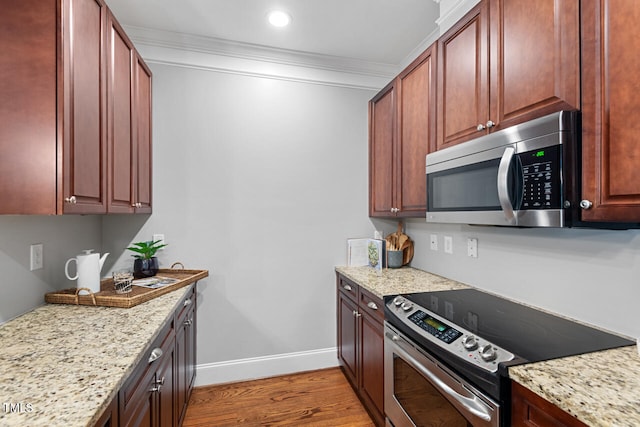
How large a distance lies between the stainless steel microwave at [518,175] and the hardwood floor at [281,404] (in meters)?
1.53

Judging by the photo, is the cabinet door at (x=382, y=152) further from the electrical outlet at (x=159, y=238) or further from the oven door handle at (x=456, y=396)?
the electrical outlet at (x=159, y=238)

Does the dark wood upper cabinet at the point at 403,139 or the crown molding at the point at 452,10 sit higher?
the crown molding at the point at 452,10

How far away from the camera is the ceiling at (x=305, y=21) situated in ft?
6.64

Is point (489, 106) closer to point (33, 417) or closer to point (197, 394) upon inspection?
point (33, 417)

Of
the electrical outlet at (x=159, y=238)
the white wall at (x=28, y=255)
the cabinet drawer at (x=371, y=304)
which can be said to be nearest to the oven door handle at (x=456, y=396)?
the cabinet drawer at (x=371, y=304)

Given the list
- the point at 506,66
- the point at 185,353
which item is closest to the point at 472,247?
the point at 506,66

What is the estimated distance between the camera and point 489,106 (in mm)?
1436

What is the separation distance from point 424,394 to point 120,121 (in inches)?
82.4

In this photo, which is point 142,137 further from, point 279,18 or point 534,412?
point 534,412

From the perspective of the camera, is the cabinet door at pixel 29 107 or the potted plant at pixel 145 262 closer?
the cabinet door at pixel 29 107

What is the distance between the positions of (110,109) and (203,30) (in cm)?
113

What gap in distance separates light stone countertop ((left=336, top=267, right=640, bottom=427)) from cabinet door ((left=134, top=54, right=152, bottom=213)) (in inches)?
86.9

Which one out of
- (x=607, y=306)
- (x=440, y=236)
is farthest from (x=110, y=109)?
(x=607, y=306)

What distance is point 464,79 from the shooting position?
1608mm
